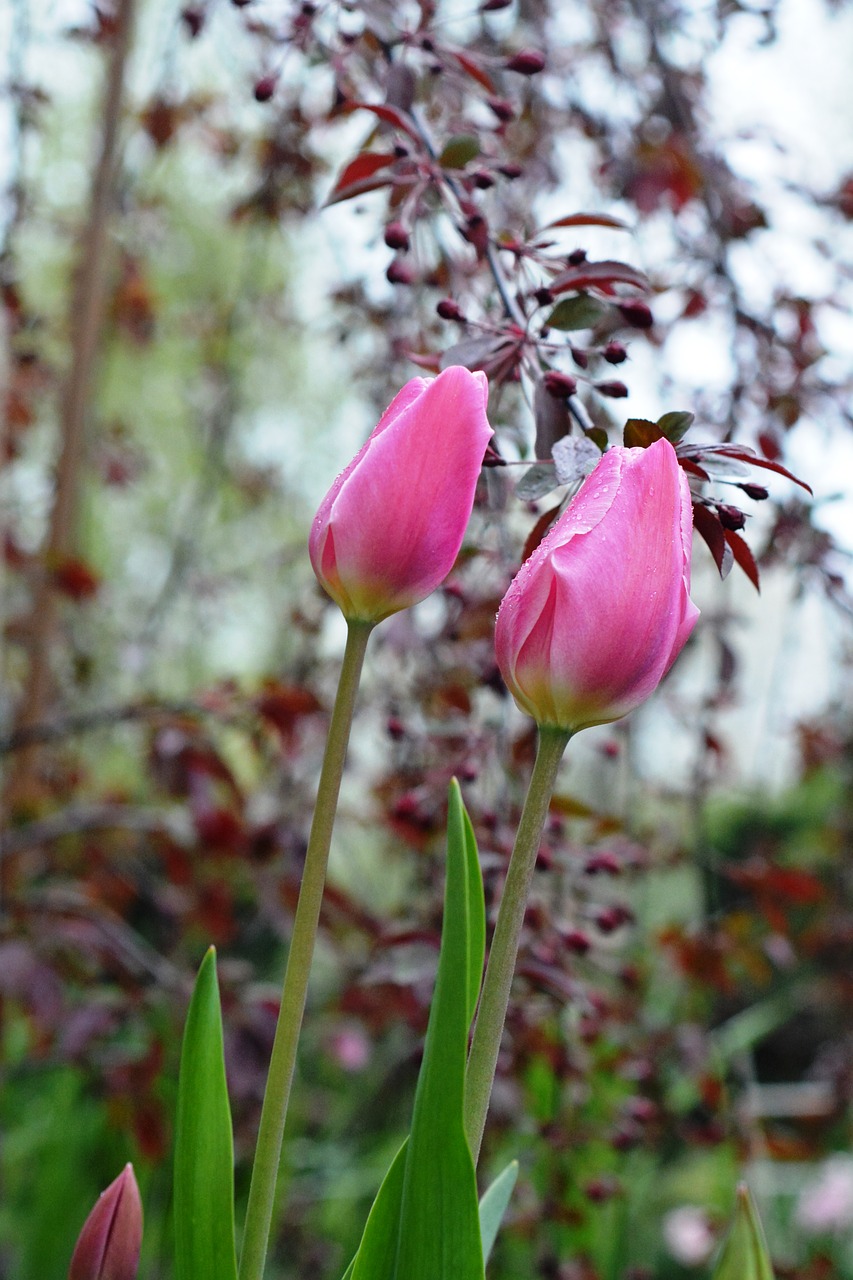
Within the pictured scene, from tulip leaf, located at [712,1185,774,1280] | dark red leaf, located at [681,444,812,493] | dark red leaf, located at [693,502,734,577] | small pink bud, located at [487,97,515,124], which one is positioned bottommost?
tulip leaf, located at [712,1185,774,1280]

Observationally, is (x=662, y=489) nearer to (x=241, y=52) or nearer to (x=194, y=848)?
(x=194, y=848)

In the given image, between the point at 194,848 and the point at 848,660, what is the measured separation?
854 millimetres

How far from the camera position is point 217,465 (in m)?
2.11

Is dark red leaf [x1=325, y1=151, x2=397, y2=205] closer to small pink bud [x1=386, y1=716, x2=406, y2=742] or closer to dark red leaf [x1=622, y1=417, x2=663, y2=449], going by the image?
dark red leaf [x1=622, y1=417, x2=663, y2=449]

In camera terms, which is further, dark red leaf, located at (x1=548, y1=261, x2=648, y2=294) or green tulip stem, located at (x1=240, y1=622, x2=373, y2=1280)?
dark red leaf, located at (x1=548, y1=261, x2=648, y2=294)

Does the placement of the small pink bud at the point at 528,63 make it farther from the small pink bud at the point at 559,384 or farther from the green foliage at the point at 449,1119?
the green foliage at the point at 449,1119

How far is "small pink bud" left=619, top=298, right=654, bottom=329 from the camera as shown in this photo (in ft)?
1.75

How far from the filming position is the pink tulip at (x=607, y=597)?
1.06ft

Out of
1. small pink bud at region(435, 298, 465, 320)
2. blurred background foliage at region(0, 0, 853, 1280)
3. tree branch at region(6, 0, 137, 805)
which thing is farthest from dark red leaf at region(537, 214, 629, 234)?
tree branch at region(6, 0, 137, 805)

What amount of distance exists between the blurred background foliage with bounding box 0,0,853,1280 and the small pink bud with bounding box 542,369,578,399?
0.04 feet

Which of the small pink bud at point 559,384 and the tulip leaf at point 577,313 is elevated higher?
the tulip leaf at point 577,313

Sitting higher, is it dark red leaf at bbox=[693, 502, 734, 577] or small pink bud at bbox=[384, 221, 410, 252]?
small pink bud at bbox=[384, 221, 410, 252]

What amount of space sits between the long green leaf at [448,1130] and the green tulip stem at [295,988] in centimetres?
4

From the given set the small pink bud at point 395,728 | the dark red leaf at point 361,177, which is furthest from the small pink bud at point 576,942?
the dark red leaf at point 361,177
